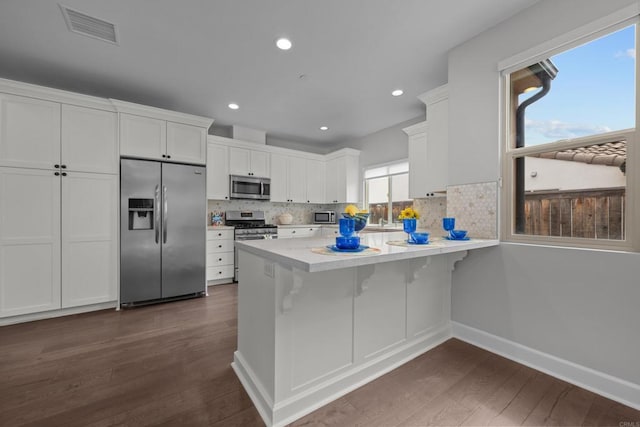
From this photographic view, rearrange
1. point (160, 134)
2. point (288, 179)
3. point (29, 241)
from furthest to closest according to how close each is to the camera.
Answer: point (288, 179) < point (160, 134) < point (29, 241)

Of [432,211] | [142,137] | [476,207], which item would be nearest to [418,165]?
[432,211]

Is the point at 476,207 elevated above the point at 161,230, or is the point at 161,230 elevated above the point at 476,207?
the point at 476,207

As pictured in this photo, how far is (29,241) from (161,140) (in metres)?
1.73

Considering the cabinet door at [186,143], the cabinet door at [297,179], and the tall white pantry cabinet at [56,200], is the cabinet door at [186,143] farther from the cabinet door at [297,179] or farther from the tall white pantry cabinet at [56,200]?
the cabinet door at [297,179]

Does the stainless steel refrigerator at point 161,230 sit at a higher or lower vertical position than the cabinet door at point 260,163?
lower

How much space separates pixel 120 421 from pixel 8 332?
7.35ft

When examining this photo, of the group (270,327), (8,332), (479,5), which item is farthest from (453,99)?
(8,332)

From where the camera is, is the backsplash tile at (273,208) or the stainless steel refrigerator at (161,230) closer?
the stainless steel refrigerator at (161,230)

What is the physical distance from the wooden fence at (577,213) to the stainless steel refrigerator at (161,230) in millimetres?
3697

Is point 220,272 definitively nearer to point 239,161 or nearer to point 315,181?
point 239,161

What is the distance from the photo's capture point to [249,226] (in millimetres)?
4621

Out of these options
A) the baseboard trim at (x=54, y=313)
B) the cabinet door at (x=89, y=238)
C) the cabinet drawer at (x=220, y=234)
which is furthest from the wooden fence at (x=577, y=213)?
the baseboard trim at (x=54, y=313)

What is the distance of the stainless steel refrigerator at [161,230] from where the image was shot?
10.5 ft

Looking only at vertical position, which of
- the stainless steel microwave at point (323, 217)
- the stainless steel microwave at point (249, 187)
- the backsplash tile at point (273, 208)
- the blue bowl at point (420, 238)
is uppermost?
the stainless steel microwave at point (249, 187)
